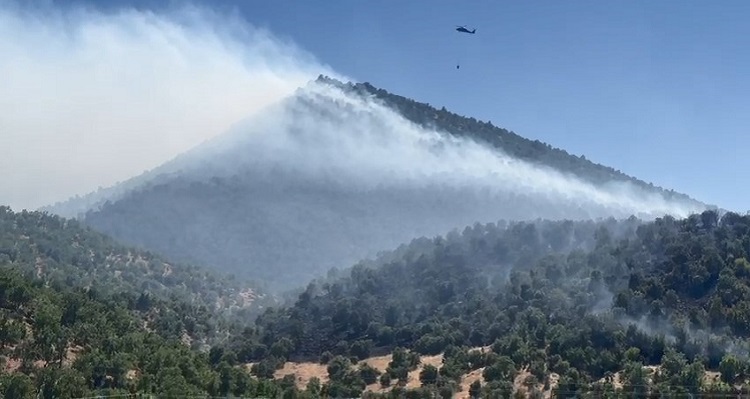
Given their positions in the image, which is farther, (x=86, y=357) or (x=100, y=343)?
(x=100, y=343)

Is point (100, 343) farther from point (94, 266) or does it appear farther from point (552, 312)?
point (94, 266)

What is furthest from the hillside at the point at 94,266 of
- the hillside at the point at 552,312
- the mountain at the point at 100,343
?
the hillside at the point at 552,312

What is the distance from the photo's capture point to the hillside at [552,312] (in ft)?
335

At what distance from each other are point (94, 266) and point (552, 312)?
10223cm

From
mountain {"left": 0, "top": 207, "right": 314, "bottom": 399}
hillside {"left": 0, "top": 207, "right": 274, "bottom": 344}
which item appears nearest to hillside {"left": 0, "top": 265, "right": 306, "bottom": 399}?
mountain {"left": 0, "top": 207, "right": 314, "bottom": 399}

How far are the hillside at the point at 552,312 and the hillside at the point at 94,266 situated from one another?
26143mm

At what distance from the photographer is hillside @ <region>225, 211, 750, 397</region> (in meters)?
102

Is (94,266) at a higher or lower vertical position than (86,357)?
lower

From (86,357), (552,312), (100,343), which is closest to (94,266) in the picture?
(100,343)

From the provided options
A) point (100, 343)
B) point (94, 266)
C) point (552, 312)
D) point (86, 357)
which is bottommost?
point (94, 266)

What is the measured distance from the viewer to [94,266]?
584 ft

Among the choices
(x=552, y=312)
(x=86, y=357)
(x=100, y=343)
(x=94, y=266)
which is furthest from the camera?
(x=94, y=266)

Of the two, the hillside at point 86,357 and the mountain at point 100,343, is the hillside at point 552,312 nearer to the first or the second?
the mountain at point 100,343

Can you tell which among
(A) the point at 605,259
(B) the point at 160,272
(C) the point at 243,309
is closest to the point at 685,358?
(A) the point at 605,259
